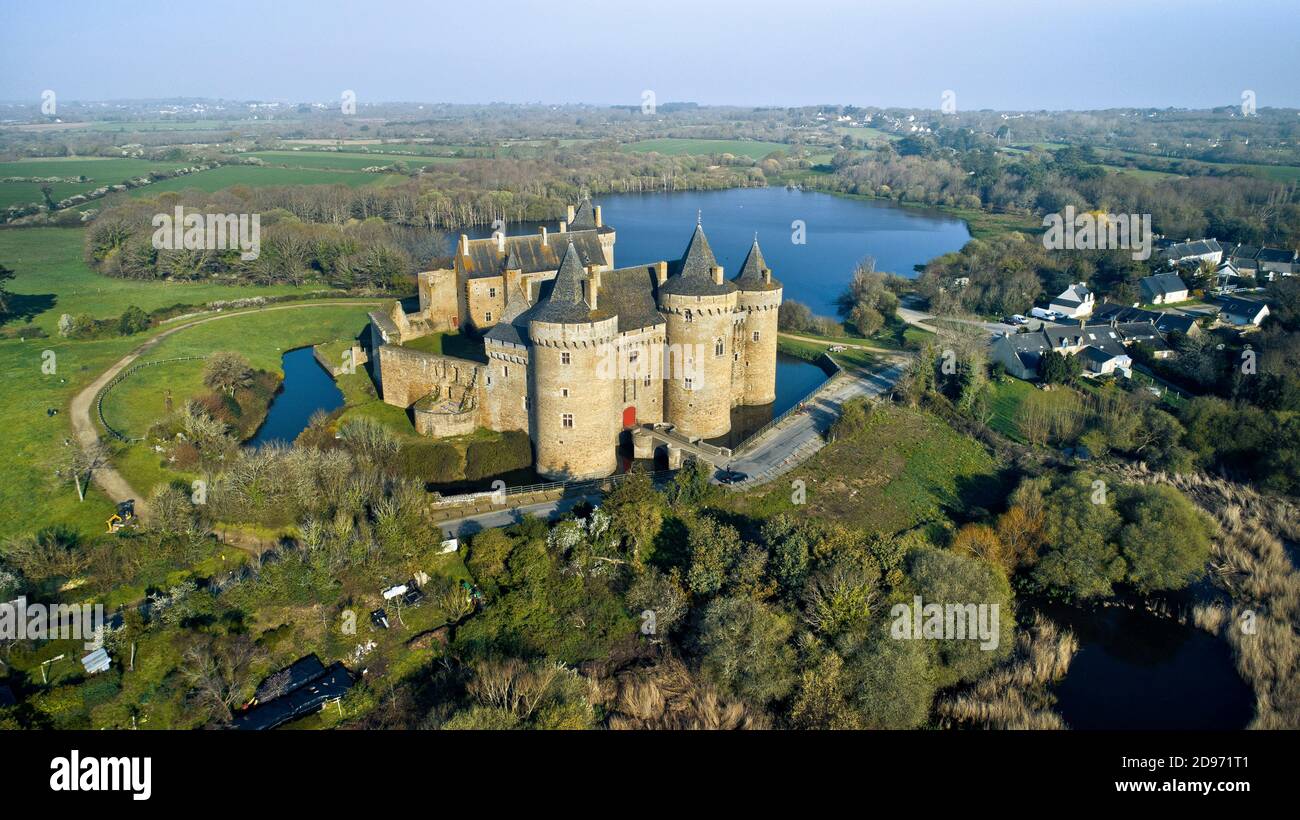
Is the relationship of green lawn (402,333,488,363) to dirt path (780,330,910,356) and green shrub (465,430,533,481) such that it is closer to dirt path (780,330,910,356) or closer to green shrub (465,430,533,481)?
green shrub (465,430,533,481)

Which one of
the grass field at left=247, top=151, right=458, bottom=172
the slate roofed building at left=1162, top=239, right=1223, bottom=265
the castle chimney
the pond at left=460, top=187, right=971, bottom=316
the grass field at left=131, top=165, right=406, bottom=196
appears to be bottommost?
the castle chimney

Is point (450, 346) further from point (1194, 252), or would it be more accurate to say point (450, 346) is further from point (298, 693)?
point (1194, 252)

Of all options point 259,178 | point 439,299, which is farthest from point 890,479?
point 259,178

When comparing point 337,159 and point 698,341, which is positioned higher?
point 337,159

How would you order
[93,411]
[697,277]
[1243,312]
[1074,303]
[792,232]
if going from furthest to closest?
[792,232], [1074,303], [1243,312], [93,411], [697,277]

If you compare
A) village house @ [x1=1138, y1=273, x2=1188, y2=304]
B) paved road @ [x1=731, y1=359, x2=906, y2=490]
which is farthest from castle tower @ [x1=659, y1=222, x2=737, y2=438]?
village house @ [x1=1138, y1=273, x2=1188, y2=304]

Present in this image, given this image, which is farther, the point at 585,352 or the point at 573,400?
the point at 573,400

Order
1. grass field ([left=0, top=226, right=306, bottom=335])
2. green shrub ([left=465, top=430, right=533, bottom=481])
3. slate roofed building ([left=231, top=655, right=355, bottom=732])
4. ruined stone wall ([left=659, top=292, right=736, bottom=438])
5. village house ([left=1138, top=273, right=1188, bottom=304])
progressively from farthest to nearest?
1. village house ([left=1138, top=273, right=1188, bottom=304])
2. grass field ([left=0, top=226, right=306, bottom=335])
3. ruined stone wall ([left=659, top=292, right=736, bottom=438])
4. green shrub ([left=465, top=430, right=533, bottom=481])
5. slate roofed building ([left=231, top=655, right=355, bottom=732])

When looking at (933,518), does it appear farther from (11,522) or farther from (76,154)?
(76,154)
